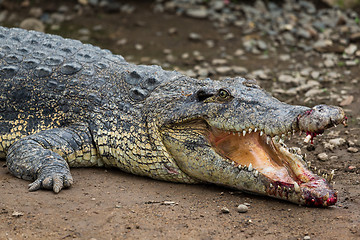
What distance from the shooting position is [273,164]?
4.72m

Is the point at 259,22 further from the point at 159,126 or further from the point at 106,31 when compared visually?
the point at 159,126

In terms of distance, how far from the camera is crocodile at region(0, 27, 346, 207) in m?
4.49

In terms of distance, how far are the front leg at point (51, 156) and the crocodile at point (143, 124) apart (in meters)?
0.01

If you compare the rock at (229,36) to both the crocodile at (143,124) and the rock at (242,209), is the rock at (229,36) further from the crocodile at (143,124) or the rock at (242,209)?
the rock at (242,209)

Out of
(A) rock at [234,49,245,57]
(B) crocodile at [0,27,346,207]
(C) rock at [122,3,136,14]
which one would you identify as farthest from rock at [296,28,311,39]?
(B) crocodile at [0,27,346,207]

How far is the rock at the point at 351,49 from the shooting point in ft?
29.7

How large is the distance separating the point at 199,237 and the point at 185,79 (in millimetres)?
1901

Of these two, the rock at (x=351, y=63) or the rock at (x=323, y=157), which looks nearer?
the rock at (x=323, y=157)

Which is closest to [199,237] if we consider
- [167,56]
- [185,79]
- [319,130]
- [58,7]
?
[319,130]

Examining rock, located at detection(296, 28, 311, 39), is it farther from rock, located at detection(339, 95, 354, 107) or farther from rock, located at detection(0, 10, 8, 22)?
rock, located at detection(0, 10, 8, 22)

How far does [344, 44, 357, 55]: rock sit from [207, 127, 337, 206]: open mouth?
490cm

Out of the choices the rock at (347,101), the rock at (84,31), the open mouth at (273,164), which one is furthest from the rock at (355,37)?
the open mouth at (273,164)

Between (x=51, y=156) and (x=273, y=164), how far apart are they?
215 cm

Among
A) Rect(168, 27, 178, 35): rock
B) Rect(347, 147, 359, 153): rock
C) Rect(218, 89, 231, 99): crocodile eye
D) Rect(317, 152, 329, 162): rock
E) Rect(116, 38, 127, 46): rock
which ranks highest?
Rect(168, 27, 178, 35): rock
